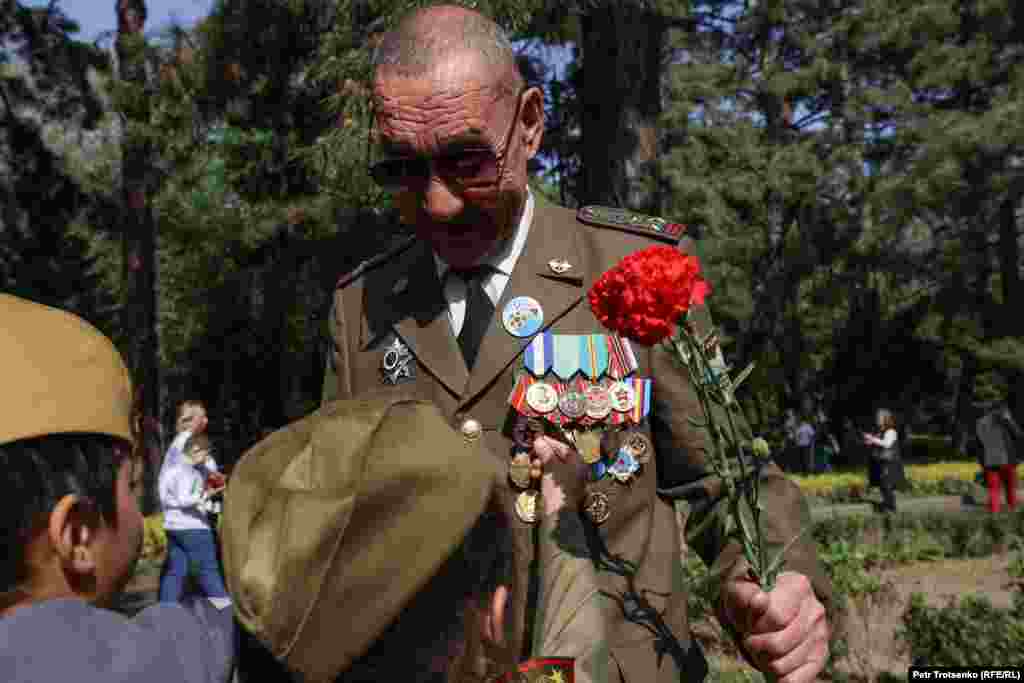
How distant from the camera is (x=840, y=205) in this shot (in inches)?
998

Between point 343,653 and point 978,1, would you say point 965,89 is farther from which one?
point 343,653

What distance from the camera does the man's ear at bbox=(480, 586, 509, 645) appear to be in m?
1.58

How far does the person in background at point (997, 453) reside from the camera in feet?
51.5

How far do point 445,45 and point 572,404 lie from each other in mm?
747

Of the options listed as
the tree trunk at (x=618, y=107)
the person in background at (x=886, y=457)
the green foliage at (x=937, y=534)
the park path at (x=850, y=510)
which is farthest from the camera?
the person in background at (x=886, y=457)

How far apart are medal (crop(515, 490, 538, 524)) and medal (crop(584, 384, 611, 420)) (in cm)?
21

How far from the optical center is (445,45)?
2.19 m

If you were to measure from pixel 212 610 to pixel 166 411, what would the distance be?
38.1 m

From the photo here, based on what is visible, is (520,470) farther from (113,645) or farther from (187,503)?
(187,503)

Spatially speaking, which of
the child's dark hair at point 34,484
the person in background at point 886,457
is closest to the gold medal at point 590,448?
the child's dark hair at point 34,484

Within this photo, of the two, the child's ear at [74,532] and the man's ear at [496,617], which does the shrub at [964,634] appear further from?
the child's ear at [74,532]

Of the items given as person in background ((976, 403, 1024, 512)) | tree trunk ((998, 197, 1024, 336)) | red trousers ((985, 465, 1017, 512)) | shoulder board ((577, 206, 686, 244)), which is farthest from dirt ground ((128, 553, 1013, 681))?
tree trunk ((998, 197, 1024, 336))

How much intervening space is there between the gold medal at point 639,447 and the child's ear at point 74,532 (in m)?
1.02

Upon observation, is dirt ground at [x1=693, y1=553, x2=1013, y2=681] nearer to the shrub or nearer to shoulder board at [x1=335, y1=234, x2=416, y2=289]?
the shrub
